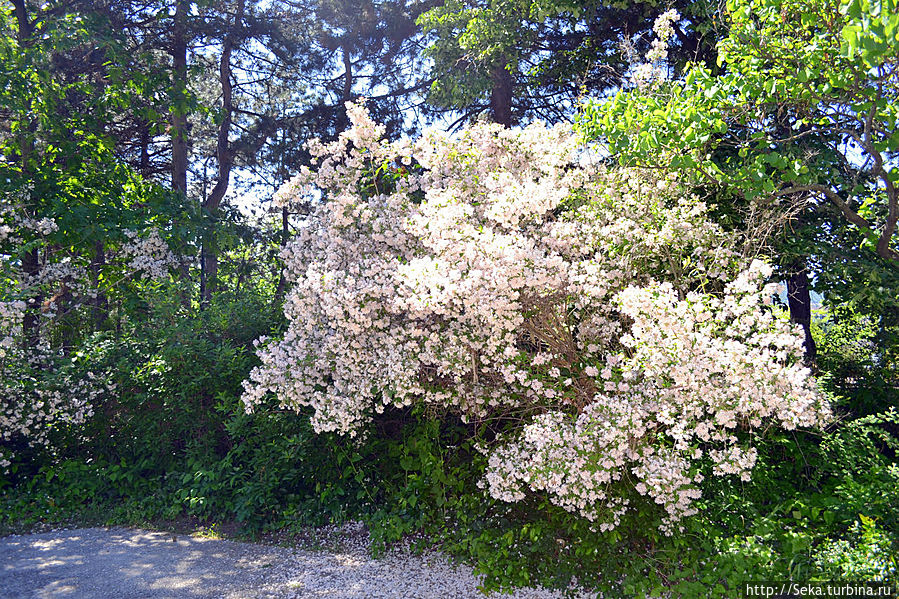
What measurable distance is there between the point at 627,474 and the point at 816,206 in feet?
14.2

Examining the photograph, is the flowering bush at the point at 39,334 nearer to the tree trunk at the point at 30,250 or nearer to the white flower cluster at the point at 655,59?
the tree trunk at the point at 30,250

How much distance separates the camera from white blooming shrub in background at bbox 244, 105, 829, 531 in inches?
155

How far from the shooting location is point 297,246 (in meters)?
6.20

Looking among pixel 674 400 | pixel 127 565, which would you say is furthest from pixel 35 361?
pixel 674 400

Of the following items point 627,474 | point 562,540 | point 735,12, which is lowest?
point 562,540

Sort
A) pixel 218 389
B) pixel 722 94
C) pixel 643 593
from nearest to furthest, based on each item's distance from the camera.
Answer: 1. pixel 643 593
2. pixel 722 94
3. pixel 218 389

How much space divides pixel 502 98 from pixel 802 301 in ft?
20.0

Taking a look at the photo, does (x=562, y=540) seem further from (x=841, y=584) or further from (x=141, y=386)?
(x=141, y=386)

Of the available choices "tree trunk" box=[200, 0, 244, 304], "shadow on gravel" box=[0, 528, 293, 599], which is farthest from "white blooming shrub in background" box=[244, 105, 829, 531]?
"tree trunk" box=[200, 0, 244, 304]

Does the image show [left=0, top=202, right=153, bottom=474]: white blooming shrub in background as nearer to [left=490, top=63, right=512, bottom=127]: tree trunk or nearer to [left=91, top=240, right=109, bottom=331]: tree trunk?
[left=91, top=240, right=109, bottom=331]: tree trunk

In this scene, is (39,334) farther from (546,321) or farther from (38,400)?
(546,321)

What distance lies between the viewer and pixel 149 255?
938 centimetres

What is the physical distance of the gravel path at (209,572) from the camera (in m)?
4.67

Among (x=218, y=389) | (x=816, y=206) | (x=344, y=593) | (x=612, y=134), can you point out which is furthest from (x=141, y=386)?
(x=816, y=206)
